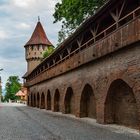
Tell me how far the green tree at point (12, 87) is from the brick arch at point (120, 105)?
10047 centimetres

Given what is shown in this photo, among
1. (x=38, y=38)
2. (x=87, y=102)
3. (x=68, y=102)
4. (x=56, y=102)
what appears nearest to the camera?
(x=87, y=102)

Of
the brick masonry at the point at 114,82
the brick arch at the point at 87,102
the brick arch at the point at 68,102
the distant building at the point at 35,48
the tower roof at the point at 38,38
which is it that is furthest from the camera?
the tower roof at the point at 38,38

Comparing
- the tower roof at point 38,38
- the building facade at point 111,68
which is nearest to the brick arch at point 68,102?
the building facade at point 111,68

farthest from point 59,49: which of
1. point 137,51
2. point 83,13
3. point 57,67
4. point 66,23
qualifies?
point 137,51

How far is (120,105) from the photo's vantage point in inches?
694

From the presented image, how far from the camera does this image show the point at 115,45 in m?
16.1

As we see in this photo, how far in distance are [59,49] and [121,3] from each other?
13.1m

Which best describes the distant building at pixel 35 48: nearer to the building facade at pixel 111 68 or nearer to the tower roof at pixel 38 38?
the tower roof at pixel 38 38

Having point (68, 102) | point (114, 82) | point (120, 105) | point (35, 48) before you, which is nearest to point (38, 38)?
point (35, 48)

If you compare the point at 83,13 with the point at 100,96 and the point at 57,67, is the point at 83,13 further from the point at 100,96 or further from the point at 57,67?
the point at 100,96

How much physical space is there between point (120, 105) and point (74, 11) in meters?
18.8

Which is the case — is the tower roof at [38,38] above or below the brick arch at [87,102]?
above

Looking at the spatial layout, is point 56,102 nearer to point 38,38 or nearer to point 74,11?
point 74,11

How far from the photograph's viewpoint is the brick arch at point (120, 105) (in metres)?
16.2
